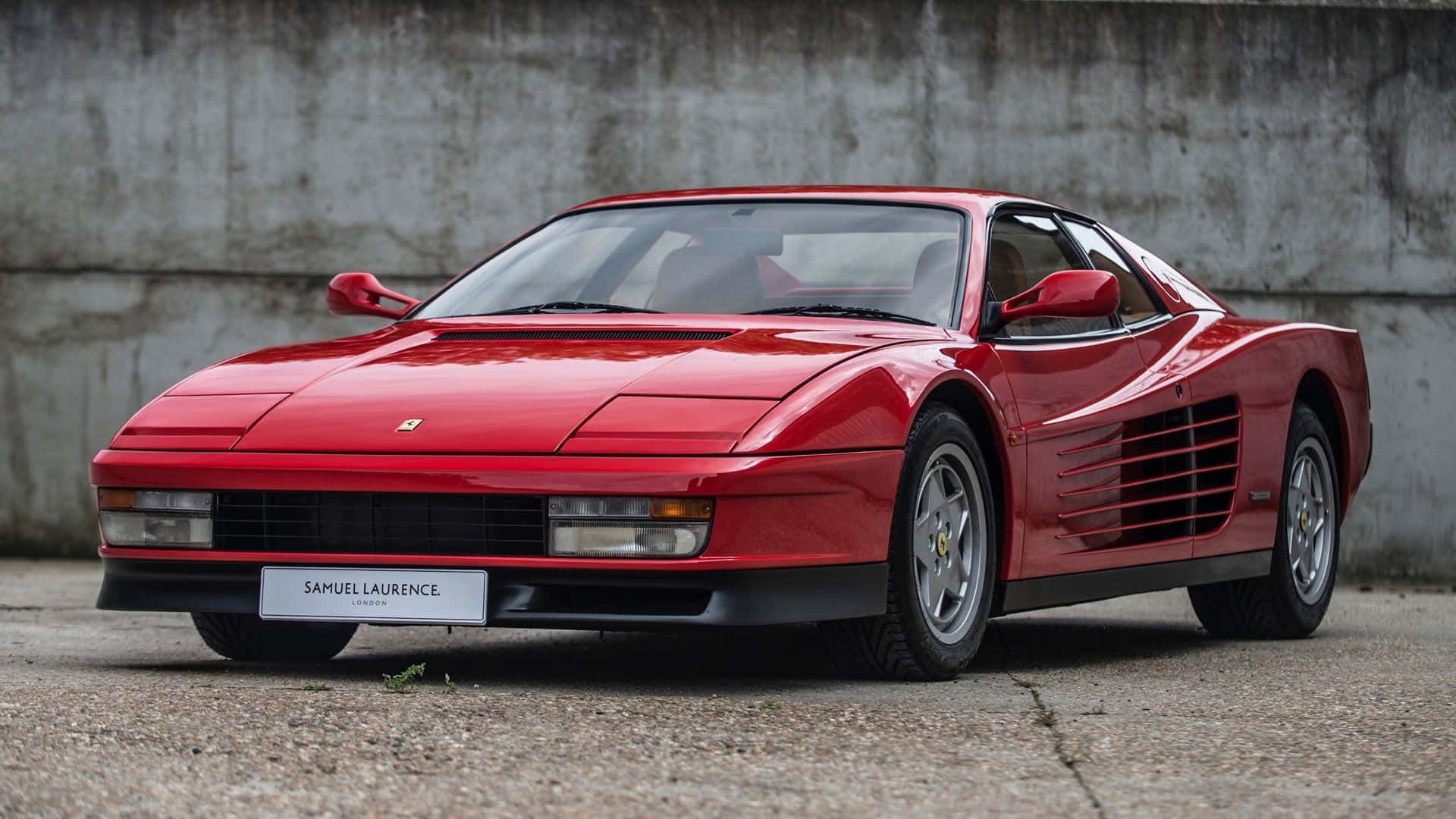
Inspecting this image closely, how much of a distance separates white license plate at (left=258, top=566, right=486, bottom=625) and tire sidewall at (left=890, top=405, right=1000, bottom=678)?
0.94 m

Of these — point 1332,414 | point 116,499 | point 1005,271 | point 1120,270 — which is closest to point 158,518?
point 116,499

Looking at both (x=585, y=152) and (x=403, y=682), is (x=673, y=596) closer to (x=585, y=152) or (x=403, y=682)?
(x=403, y=682)

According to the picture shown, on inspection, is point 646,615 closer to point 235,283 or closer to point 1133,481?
point 1133,481

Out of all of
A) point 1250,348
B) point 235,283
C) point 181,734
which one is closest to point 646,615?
point 181,734

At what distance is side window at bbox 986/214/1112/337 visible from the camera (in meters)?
5.62

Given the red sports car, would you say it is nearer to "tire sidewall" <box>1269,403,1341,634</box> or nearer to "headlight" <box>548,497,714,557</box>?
"headlight" <box>548,497,714,557</box>

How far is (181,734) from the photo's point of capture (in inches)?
141

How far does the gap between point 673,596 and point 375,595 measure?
64 centimetres

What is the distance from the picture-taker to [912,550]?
461cm

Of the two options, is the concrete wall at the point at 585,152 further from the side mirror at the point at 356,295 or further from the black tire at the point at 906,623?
the black tire at the point at 906,623

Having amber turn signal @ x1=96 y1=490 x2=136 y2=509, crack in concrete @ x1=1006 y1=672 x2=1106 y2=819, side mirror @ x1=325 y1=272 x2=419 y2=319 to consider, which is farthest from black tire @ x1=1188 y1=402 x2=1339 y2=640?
amber turn signal @ x1=96 y1=490 x2=136 y2=509

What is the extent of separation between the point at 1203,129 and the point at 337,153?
422 centimetres

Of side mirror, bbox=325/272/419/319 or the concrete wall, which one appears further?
the concrete wall

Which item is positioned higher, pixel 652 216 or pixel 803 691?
pixel 652 216
